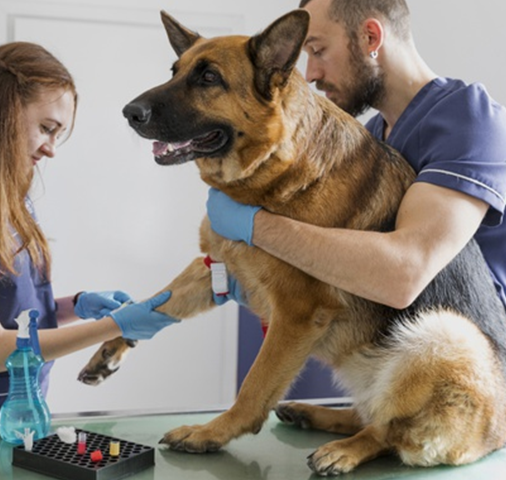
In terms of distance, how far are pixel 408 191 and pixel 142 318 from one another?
673 millimetres

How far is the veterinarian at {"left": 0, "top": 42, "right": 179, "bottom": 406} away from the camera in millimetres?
1788

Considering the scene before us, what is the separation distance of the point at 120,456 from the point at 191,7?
2.76m

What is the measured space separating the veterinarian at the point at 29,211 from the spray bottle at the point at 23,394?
303mm

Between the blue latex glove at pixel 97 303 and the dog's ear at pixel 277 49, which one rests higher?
the dog's ear at pixel 277 49

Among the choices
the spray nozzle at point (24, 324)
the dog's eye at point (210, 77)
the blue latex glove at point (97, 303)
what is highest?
the dog's eye at point (210, 77)

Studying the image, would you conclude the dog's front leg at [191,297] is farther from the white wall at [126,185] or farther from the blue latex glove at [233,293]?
the white wall at [126,185]

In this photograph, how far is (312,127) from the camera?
62.6 inches

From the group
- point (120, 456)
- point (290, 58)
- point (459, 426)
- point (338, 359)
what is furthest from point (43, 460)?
point (290, 58)

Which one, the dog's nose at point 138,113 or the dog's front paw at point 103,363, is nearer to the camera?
the dog's nose at point 138,113

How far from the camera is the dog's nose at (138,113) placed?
1444 mm

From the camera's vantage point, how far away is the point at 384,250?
4.91ft

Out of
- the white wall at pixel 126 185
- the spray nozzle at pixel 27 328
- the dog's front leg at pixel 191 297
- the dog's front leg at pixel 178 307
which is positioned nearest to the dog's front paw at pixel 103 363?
the dog's front leg at pixel 178 307

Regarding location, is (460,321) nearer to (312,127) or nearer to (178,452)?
(312,127)

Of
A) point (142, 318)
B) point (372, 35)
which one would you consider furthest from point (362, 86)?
point (142, 318)
